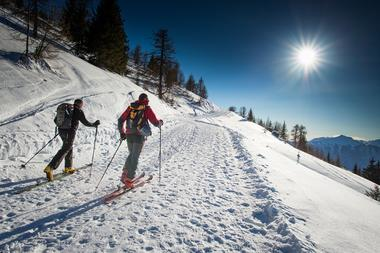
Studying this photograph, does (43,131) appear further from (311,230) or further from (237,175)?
(311,230)

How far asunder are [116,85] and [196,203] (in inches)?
863

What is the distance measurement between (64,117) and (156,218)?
15.6 feet

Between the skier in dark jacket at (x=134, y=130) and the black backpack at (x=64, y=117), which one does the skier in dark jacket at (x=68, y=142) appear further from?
the skier in dark jacket at (x=134, y=130)

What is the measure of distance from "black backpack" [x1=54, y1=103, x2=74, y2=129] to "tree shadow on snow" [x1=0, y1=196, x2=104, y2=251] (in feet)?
10.0

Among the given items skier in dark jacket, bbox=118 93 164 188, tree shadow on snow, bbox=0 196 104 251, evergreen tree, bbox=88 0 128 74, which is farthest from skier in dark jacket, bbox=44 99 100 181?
evergreen tree, bbox=88 0 128 74

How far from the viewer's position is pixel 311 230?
4.46 metres

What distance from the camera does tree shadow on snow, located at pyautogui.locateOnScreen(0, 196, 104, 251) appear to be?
3.69 metres

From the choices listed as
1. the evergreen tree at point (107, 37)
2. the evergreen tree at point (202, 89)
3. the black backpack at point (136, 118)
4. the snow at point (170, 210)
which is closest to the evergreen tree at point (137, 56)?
the evergreen tree at point (202, 89)

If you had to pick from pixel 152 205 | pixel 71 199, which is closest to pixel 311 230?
pixel 152 205

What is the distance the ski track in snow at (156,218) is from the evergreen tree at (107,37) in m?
28.2

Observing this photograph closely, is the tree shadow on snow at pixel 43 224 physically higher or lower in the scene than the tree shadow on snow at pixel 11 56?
lower

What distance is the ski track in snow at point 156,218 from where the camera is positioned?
3.74 metres

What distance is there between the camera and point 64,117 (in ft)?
22.6

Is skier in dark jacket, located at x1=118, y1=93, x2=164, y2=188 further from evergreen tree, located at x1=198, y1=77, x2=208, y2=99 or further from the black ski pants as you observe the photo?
evergreen tree, located at x1=198, y1=77, x2=208, y2=99
